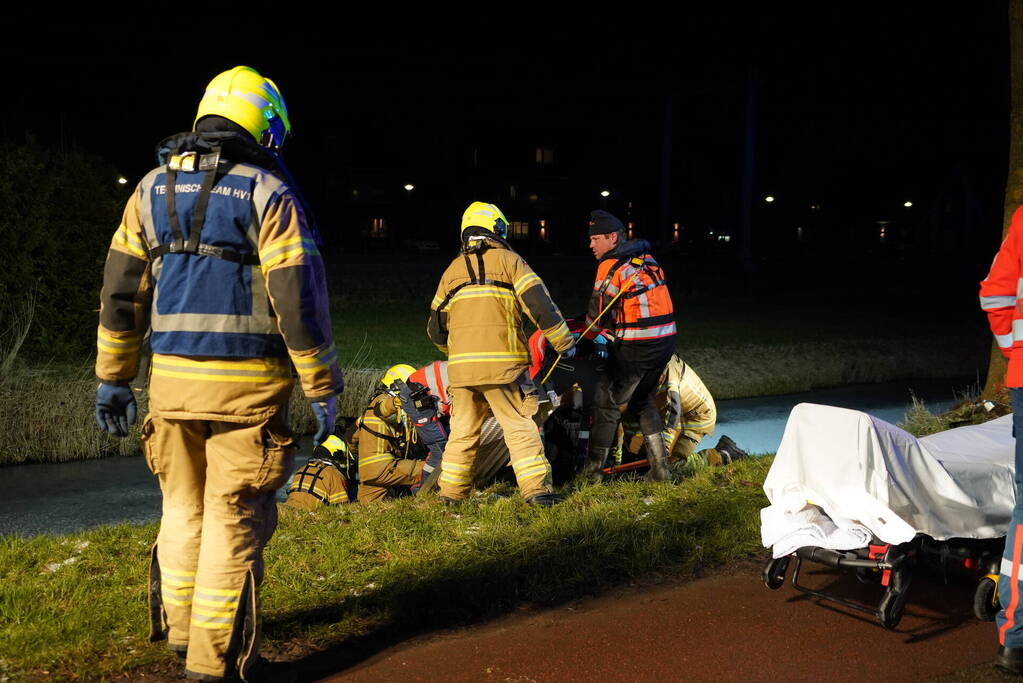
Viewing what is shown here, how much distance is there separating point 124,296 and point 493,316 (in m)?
3.14

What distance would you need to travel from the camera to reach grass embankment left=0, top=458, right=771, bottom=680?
167 inches

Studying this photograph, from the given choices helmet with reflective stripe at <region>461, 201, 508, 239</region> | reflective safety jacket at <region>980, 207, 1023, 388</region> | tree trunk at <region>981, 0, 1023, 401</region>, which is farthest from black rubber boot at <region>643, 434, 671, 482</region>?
tree trunk at <region>981, 0, 1023, 401</region>

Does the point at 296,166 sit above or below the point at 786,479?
above

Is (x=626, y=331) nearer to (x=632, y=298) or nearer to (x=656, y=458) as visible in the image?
(x=632, y=298)

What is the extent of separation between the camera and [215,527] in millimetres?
3594

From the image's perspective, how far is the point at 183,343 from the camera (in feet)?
11.8

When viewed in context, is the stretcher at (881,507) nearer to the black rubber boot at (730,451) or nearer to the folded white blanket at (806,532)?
the folded white blanket at (806,532)

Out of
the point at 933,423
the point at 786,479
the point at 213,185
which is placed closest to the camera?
the point at 213,185

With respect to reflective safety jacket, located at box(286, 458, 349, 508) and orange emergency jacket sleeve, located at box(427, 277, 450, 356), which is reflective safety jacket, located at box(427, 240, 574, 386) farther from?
reflective safety jacket, located at box(286, 458, 349, 508)

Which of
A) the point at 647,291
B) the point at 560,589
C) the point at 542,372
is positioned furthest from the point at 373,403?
the point at 560,589

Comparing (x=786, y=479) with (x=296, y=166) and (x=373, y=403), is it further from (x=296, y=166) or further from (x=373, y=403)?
(x=296, y=166)

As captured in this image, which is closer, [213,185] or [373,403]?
[213,185]

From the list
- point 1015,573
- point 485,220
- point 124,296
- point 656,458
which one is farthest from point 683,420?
point 124,296

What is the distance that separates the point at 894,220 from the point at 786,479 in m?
84.2
